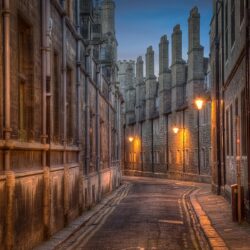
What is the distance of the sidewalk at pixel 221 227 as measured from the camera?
1391 centimetres

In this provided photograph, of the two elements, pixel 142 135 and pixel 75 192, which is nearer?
pixel 75 192

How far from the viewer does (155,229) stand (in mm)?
16938

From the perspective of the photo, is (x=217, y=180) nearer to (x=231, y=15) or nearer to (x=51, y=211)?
(x=231, y=15)

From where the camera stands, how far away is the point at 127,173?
74938mm

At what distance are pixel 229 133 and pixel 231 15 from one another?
5.36m

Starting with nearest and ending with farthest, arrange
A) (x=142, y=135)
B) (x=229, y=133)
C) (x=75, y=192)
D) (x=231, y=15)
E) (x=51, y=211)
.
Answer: (x=51, y=211), (x=75, y=192), (x=231, y=15), (x=229, y=133), (x=142, y=135)

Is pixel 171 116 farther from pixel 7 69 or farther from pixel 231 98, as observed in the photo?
pixel 7 69

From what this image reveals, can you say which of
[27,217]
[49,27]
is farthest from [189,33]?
[27,217]

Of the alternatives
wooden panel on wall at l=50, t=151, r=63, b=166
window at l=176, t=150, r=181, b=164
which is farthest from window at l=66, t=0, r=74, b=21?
window at l=176, t=150, r=181, b=164

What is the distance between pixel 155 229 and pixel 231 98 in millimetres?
9647

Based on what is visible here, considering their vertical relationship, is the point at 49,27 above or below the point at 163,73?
below

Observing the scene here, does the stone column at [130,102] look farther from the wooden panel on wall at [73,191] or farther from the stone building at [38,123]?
the wooden panel on wall at [73,191]

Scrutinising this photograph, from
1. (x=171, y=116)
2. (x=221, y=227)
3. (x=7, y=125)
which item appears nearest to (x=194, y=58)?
(x=171, y=116)

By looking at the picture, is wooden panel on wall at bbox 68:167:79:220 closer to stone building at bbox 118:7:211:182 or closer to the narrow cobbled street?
the narrow cobbled street
